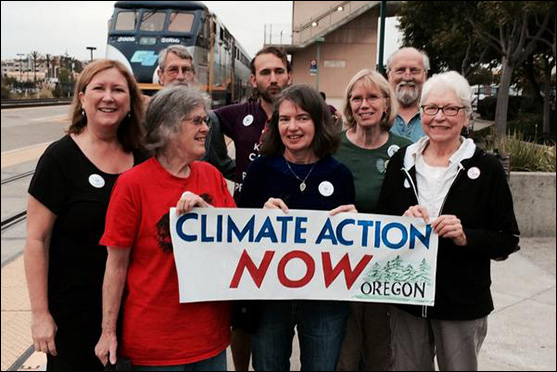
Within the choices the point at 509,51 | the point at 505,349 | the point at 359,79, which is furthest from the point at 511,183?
the point at 509,51

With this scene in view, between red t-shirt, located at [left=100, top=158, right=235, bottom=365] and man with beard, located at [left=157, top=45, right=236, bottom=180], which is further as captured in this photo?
man with beard, located at [left=157, top=45, right=236, bottom=180]

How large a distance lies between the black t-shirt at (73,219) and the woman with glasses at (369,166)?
147cm

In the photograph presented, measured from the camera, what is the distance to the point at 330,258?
2689 mm

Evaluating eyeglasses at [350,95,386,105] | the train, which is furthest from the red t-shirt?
the train

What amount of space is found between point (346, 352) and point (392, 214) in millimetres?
1022

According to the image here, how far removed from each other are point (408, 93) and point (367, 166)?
1139 millimetres

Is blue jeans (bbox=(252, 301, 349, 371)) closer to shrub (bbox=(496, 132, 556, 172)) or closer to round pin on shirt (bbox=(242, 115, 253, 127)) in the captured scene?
round pin on shirt (bbox=(242, 115, 253, 127))

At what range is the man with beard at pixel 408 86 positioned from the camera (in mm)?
3941

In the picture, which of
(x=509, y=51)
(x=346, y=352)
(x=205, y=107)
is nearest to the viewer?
(x=205, y=107)

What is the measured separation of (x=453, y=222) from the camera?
7.80ft

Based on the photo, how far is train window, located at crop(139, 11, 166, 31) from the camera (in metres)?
15.9

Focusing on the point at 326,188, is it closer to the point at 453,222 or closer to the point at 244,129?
the point at 453,222

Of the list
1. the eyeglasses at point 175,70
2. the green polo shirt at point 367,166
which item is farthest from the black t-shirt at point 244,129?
the green polo shirt at point 367,166

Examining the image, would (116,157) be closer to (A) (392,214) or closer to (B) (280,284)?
(B) (280,284)
